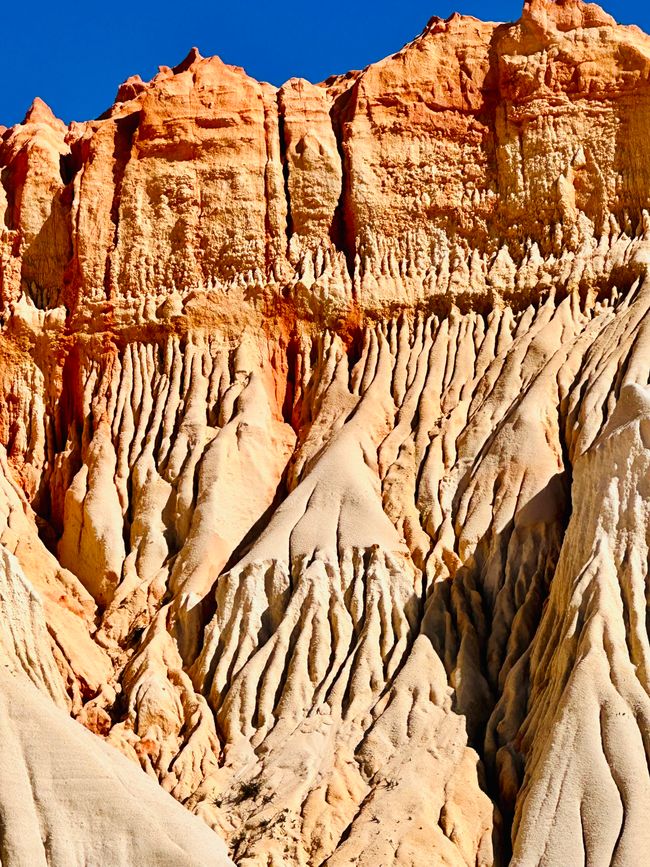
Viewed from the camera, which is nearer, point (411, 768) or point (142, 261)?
point (411, 768)

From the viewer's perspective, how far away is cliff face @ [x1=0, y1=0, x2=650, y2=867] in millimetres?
30281

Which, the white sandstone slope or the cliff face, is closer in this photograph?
the white sandstone slope

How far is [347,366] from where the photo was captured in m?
41.3

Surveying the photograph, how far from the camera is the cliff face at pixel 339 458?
30.3 meters

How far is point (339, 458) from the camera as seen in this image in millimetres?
37906

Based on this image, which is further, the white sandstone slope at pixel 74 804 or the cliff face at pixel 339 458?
the cliff face at pixel 339 458

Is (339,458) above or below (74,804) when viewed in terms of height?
above

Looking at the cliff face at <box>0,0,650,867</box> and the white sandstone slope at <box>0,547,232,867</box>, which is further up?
the cliff face at <box>0,0,650,867</box>

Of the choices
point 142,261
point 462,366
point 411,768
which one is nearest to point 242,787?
point 411,768

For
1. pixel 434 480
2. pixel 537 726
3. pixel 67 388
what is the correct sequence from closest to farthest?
pixel 537 726 < pixel 434 480 < pixel 67 388

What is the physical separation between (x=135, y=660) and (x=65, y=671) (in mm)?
1358

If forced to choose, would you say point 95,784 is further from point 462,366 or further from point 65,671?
point 462,366

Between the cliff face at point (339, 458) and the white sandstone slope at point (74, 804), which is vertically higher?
the cliff face at point (339, 458)

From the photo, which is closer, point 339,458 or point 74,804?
point 74,804
